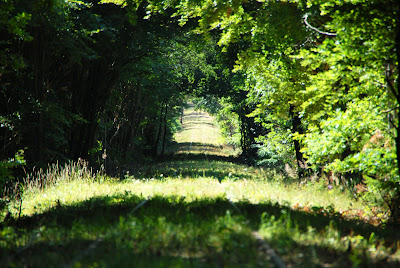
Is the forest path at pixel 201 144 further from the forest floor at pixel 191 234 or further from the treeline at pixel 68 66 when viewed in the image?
the forest floor at pixel 191 234

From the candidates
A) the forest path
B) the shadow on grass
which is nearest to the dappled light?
the shadow on grass

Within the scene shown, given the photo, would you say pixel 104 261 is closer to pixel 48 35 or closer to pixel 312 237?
pixel 312 237

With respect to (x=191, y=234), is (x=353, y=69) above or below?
above

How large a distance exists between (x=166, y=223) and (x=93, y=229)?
1.02 m

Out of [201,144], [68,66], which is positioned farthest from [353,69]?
[201,144]

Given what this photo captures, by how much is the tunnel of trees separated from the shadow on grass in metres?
2.08

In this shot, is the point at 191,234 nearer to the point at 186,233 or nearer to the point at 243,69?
the point at 186,233

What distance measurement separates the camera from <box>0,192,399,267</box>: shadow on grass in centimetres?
400

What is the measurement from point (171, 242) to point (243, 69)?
37.0 ft

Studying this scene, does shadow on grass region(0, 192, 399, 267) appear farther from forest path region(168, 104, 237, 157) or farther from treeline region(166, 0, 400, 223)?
forest path region(168, 104, 237, 157)

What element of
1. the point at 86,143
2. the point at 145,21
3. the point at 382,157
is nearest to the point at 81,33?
the point at 145,21

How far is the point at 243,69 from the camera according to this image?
15.1 m

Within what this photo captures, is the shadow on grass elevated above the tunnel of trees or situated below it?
below

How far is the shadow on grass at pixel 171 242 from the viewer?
4.00 meters
